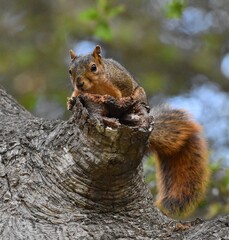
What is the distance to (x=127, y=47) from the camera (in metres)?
6.71

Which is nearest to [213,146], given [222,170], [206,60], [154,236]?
[222,170]

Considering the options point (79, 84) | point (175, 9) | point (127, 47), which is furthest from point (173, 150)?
point (127, 47)

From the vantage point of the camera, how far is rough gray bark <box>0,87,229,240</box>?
8.03ft

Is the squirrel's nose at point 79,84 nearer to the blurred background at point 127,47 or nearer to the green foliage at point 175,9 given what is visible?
the green foliage at point 175,9

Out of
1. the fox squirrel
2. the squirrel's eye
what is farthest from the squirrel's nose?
the squirrel's eye

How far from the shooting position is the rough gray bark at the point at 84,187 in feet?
8.03

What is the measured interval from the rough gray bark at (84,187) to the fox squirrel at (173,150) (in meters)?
0.42

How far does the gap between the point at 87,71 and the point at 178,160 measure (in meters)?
0.55

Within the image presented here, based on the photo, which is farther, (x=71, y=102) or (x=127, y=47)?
(x=127, y=47)

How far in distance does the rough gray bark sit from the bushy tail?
0.41 meters

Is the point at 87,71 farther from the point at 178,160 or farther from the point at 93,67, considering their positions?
the point at 178,160

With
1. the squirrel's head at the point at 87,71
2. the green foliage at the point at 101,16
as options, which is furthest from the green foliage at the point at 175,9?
the squirrel's head at the point at 87,71

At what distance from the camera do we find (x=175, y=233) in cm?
253

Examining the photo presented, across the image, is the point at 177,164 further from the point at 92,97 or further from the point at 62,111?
the point at 62,111
